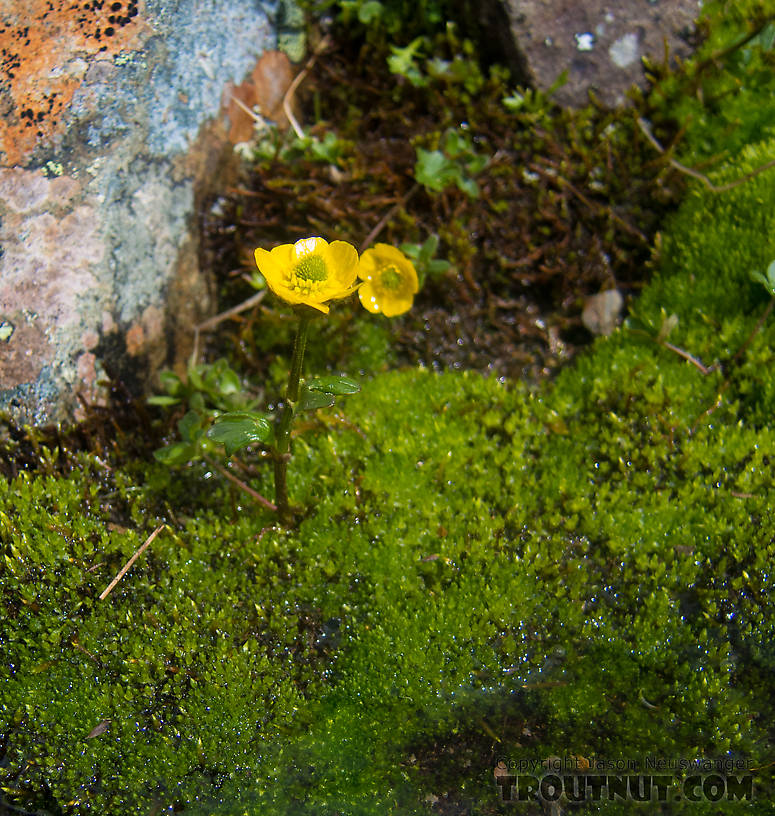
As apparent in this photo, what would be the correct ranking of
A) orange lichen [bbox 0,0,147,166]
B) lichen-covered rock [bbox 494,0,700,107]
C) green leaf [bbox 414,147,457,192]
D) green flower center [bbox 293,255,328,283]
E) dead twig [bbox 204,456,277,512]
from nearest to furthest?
1. green flower center [bbox 293,255,328,283]
2. dead twig [bbox 204,456,277,512]
3. orange lichen [bbox 0,0,147,166]
4. green leaf [bbox 414,147,457,192]
5. lichen-covered rock [bbox 494,0,700,107]

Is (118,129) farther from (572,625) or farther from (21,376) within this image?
(572,625)

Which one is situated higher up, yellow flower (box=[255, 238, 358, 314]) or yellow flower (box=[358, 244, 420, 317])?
yellow flower (box=[255, 238, 358, 314])

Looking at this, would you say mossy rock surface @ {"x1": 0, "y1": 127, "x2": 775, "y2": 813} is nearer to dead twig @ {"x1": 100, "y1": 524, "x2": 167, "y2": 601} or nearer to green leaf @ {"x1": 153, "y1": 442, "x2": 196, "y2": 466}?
dead twig @ {"x1": 100, "y1": 524, "x2": 167, "y2": 601}

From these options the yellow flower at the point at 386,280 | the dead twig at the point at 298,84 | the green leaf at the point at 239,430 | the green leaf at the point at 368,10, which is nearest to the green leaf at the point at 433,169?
the yellow flower at the point at 386,280

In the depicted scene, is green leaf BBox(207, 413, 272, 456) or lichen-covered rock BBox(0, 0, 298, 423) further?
lichen-covered rock BBox(0, 0, 298, 423)

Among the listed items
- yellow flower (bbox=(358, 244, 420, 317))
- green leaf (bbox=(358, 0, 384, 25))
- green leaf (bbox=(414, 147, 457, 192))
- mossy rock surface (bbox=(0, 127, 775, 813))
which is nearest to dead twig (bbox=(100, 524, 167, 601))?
mossy rock surface (bbox=(0, 127, 775, 813))

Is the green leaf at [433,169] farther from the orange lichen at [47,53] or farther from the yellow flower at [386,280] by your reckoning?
the orange lichen at [47,53]

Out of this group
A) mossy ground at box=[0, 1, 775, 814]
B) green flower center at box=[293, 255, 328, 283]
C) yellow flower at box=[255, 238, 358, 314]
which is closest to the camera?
yellow flower at box=[255, 238, 358, 314]
